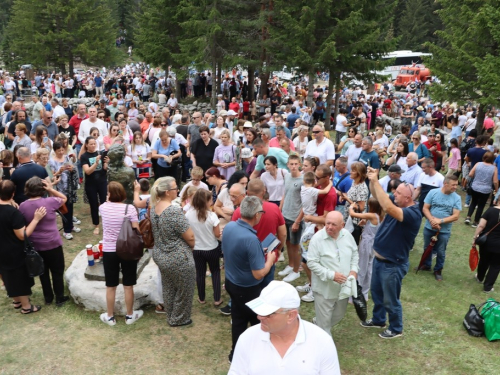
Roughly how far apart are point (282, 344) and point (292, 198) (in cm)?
389

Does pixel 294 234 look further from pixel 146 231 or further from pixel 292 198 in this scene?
pixel 146 231

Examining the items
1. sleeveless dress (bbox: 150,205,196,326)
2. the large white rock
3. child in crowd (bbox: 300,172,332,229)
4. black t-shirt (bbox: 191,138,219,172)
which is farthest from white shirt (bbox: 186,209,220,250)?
black t-shirt (bbox: 191,138,219,172)

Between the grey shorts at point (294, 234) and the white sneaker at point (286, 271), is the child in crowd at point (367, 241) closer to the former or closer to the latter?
the grey shorts at point (294, 234)

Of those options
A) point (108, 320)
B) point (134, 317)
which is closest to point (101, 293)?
point (108, 320)

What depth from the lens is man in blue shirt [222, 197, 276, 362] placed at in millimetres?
4055

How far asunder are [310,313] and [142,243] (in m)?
2.38

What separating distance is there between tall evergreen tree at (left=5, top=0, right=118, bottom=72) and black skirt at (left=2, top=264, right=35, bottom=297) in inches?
1271

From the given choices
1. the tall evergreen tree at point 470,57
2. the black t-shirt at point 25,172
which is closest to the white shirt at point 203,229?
the black t-shirt at point 25,172

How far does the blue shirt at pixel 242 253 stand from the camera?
159 inches

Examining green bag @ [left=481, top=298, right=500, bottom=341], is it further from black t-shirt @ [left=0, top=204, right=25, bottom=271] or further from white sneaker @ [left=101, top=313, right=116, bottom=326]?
black t-shirt @ [left=0, top=204, right=25, bottom=271]

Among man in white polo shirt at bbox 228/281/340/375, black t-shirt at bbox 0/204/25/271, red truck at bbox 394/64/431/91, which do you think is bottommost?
black t-shirt at bbox 0/204/25/271

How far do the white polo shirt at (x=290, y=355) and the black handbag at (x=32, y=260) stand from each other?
11.9ft

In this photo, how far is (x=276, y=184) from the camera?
6.65 meters

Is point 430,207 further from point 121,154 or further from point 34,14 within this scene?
point 34,14
